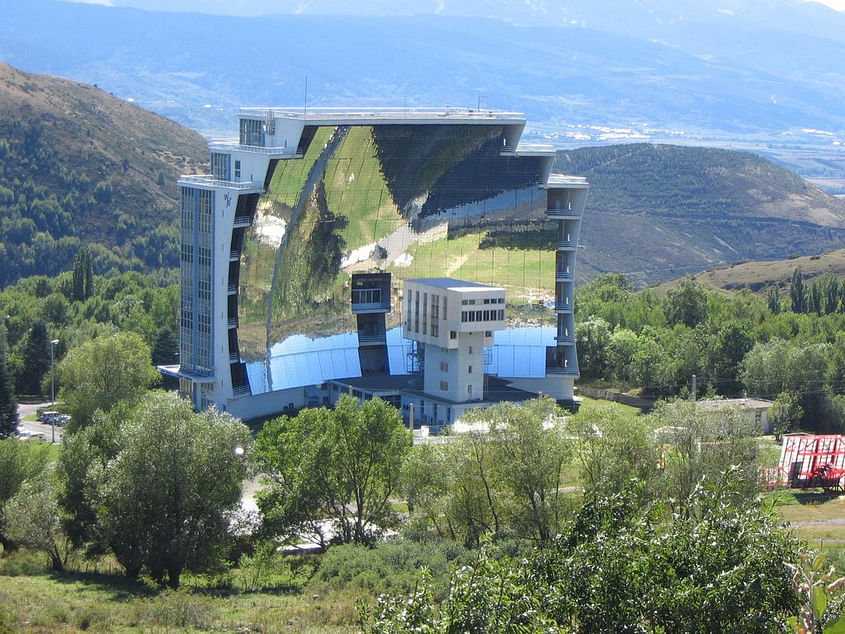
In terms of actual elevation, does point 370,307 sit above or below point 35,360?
above

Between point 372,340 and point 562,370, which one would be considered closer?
point 372,340

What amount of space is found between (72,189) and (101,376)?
95904 mm

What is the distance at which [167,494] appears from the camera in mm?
50438

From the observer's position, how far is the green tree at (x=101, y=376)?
69875 millimetres

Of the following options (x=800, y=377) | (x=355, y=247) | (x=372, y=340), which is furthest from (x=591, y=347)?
(x=355, y=247)

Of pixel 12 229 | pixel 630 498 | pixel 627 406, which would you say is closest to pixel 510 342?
pixel 627 406

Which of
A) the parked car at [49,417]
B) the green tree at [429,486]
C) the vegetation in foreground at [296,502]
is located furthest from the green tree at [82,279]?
the green tree at [429,486]

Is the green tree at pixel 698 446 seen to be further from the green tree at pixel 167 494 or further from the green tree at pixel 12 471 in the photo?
the green tree at pixel 12 471

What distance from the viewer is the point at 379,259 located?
80.6 meters

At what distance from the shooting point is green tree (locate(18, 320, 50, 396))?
87.6 metres

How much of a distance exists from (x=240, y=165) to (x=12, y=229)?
85844mm

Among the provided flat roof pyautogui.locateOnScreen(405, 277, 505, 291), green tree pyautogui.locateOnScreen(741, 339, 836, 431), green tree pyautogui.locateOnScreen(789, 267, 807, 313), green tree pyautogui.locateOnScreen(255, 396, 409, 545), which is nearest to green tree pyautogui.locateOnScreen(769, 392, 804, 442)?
green tree pyautogui.locateOnScreen(741, 339, 836, 431)

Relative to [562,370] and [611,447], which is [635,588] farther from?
[562,370]

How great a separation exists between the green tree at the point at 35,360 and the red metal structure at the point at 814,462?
42.6 m
